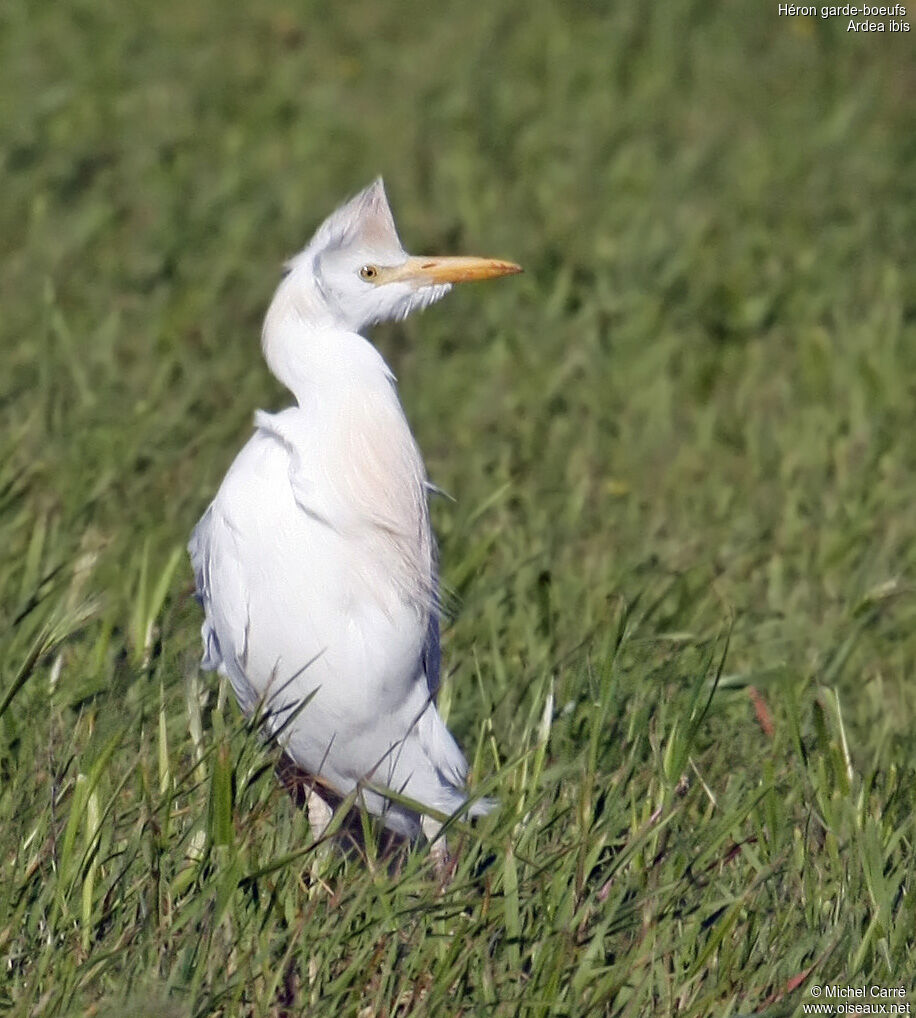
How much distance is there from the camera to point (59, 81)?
23.2ft

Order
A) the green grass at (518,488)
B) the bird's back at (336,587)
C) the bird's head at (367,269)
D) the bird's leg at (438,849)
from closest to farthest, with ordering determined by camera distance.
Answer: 1. the green grass at (518,488)
2. the bird's leg at (438,849)
3. the bird's back at (336,587)
4. the bird's head at (367,269)

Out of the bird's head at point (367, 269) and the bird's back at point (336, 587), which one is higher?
the bird's head at point (367, 269)

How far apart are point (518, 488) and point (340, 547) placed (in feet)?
6.17

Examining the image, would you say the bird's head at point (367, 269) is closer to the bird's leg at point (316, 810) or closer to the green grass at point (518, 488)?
the green grass at point (518, 488)

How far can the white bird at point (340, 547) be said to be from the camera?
2.91 metres

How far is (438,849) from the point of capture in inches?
116

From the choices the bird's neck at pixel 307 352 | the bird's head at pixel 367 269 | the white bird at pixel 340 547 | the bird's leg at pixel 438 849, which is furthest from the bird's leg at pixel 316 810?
the bird's head at pixel 367 269

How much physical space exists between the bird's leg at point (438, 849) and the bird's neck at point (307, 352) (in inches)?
28.2

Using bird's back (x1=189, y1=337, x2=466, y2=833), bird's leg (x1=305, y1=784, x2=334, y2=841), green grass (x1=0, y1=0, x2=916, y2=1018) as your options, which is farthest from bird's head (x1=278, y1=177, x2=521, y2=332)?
bird's leg (x1=305, y1=784, x2=334, y2=841)

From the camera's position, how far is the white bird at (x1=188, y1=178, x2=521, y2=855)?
114 inches

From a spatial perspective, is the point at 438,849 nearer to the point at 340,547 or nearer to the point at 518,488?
the point at 340,547

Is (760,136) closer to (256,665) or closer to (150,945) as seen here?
(256,665)

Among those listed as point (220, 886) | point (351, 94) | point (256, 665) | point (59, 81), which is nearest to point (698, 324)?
point (351, 94)

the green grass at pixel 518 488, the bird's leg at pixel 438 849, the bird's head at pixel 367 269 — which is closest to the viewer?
the green grass at pixel 518 488
